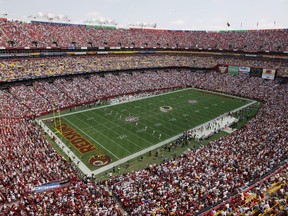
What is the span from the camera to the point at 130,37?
68062 mm

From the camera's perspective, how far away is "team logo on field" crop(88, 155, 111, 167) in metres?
23.0

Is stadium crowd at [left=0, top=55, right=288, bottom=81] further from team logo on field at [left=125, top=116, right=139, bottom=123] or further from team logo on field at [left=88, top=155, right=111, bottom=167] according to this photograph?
team logo on field at [left=88, top=155, right=111, bottom=167]

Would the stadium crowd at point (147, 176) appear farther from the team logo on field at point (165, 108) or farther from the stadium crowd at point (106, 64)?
the team logo on field at point (165, 108)

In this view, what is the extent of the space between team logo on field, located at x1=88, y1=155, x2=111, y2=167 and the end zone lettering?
6.25 feet

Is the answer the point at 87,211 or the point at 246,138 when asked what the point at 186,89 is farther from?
the point at 87,211

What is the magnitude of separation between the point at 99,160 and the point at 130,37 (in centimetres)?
5200

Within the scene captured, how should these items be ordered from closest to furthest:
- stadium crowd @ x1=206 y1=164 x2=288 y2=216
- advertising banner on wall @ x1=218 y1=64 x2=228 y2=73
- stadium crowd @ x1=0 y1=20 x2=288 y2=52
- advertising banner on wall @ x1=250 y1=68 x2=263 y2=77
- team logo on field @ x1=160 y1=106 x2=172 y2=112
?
1. stadium crowd @ x1=206 y1=164 x2=288 y2=216
2. team logo on field @ x1=160 y1=106 x2=172 y2=112
3. stadium crowd @ x1=0 y1=20 x2=288 y2=52
4. advertising banner on wall @ x1=250 y1=68 x2=263 y2=77
5. advertising banner on wall @ x1=218 y1=64 x2=228 y2=73

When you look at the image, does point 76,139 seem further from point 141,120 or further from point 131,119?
point 141,120

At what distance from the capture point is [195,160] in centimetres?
1931

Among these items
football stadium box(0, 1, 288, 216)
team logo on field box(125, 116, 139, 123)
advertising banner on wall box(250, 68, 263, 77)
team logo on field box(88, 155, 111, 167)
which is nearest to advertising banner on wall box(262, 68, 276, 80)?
football stadium box(0, 1, 288, 216)

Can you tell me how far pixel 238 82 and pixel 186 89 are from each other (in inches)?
484


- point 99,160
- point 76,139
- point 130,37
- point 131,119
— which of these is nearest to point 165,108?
point 131,119

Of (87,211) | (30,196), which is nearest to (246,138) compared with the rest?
(87,211)

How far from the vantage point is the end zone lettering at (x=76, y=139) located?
84.9 feet
